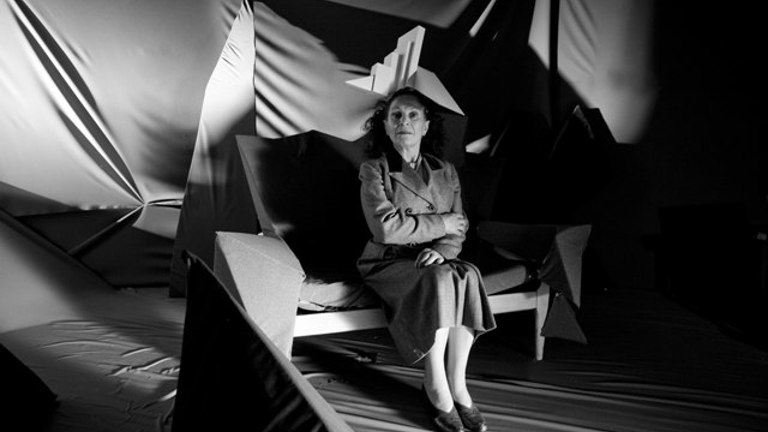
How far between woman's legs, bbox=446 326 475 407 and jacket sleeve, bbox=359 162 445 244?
0.28m

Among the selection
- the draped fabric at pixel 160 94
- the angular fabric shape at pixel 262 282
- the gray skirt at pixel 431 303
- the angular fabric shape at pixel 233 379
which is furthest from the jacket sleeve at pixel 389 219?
the draped fabric at pixel 160 94

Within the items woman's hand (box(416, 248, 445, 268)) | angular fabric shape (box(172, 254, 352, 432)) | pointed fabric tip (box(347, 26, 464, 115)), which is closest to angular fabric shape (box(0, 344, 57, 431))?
angular fabric shape (box(172, 254, 352, 432))

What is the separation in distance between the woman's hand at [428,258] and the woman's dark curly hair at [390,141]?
390 mm

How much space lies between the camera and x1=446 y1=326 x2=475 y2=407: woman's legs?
1453mm

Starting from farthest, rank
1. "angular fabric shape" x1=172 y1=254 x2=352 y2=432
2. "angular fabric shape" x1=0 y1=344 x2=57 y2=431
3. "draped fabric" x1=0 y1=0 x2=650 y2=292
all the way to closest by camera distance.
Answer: "draped fabric" x1=0 y1=0 x2=650 y2=292 < "angular fabric shape" x1=0 y1=344 x2=57 y2=431 < "angular fabric shape" x1=172 y1=254 x2=352 y2=432

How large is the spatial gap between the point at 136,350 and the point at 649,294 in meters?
2.12

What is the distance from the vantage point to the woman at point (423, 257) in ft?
4.68

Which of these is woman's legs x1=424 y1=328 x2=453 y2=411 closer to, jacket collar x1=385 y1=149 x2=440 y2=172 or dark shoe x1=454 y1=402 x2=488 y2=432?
dark shoe x1=454 y1=402 x2=488 y2=432

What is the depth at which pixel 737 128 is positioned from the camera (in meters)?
2.46

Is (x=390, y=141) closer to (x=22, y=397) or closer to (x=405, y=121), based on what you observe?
(x=405, y=121)

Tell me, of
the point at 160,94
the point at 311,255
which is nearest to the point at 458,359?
the point at 311,255

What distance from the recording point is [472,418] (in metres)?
1.39

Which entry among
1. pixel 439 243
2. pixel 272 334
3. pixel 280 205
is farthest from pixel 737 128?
pixel 272 334

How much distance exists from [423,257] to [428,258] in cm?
1
